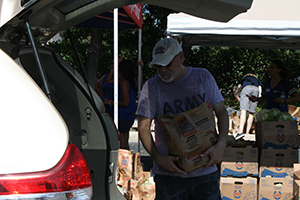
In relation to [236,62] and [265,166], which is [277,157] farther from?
[236,62]

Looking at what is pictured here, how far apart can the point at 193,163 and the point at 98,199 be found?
0.68 meters

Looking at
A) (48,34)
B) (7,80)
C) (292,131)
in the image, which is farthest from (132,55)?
(7,80)

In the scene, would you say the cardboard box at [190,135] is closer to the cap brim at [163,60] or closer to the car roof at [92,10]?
the cap brim at [163,60]

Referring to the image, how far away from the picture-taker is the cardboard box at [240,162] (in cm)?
440

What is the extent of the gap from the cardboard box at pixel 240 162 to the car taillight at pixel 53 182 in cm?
328

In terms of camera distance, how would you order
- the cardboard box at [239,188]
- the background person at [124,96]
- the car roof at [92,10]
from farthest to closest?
1. the background person at [124,96]
2. the cardboard box at [239,188]
3. the car roof at [92,10]

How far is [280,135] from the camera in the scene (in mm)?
4465

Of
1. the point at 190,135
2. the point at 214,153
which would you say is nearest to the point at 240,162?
the point at 214,153

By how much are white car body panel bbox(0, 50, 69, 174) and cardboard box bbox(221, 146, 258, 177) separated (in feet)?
11.2

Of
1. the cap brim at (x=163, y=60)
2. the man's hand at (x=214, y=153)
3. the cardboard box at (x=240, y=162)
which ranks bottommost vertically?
the cardboard box at (x=240, y=162)

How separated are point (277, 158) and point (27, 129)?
392 centimetres

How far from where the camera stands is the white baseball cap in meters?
2.30

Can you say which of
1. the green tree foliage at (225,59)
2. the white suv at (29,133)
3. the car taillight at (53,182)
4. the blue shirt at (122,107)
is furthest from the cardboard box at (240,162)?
the green tree foliage at (225,59)

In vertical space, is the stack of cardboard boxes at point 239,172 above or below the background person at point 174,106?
below
